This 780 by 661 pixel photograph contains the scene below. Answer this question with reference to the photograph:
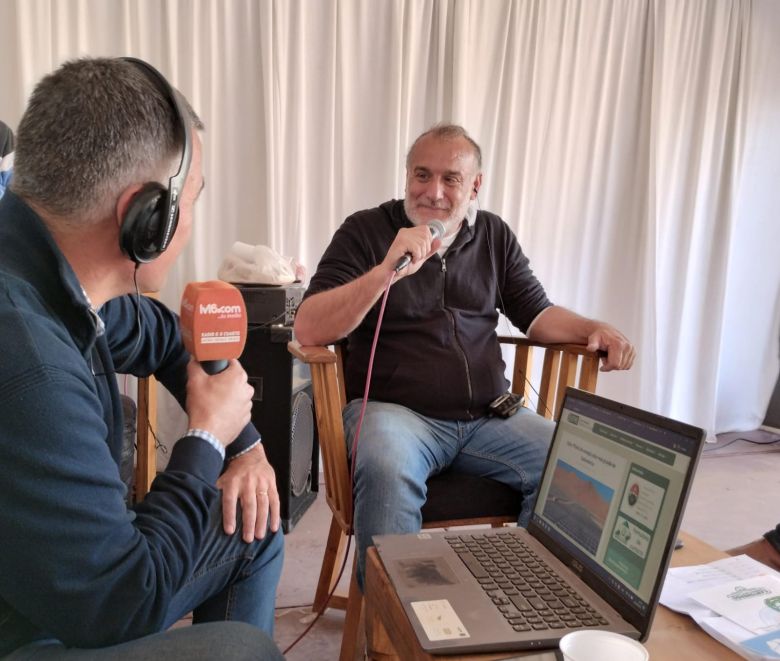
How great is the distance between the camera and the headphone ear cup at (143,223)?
2.27 ft

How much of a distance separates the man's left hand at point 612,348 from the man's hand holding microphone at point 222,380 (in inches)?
39.1

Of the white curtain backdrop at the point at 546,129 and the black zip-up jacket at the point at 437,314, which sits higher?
the white curtain backdrop at the point at 546,129

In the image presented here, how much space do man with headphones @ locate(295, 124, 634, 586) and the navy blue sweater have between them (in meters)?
0.60

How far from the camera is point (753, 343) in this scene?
11.8 ft

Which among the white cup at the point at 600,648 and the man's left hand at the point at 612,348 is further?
the man's left hand at the point at 612,348

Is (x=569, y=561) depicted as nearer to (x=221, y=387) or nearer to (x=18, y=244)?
(x=221, y=387)

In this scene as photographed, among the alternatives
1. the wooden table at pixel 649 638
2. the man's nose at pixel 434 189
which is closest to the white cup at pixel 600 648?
the wooden table at pixel 649 638

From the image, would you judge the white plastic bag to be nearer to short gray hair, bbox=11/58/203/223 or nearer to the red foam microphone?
the red foam microphone

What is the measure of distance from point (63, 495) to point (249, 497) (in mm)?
407

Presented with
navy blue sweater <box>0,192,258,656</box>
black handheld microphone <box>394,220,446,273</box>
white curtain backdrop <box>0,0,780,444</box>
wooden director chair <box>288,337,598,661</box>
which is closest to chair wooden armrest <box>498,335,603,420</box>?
wooden director chair <box>288,337,598,661</box>

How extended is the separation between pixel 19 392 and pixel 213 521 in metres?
0.43

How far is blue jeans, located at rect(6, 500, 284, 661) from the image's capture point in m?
0.68

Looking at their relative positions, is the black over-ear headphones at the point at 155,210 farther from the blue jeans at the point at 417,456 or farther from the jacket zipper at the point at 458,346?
the jacket zipper at the point at 458,346

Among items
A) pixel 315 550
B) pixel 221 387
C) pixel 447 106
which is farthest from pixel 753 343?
pixel 221 387
